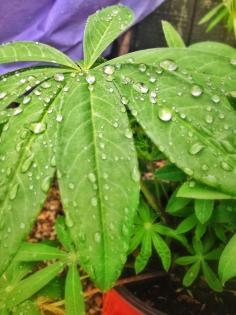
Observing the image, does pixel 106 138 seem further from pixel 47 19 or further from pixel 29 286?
pixel 47 19

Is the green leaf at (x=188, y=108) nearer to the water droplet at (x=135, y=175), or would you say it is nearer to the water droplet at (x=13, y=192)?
the water droplet at (x=135, y=175)

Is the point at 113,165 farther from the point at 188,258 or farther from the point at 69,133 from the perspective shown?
the point at 188,258

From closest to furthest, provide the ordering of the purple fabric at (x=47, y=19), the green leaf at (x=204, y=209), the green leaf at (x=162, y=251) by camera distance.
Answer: the green leaf at (x=204, y=209)
the green leaf at (x=162, y=251)
the purple fabric at (x=47, y=19)

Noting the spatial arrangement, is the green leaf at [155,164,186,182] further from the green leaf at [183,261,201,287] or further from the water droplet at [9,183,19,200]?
the water droplet at [9,183,19,200]

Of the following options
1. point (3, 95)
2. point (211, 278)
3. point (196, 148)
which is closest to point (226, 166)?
point (196, 148)

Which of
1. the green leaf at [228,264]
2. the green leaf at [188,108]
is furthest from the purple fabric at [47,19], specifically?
the green leaf at [228,264]

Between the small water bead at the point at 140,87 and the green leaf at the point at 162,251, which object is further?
the green leaf at the point at 162,251

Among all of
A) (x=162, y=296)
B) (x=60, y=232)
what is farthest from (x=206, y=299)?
(x=60, y=232)

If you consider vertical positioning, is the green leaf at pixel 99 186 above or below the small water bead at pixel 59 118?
below
